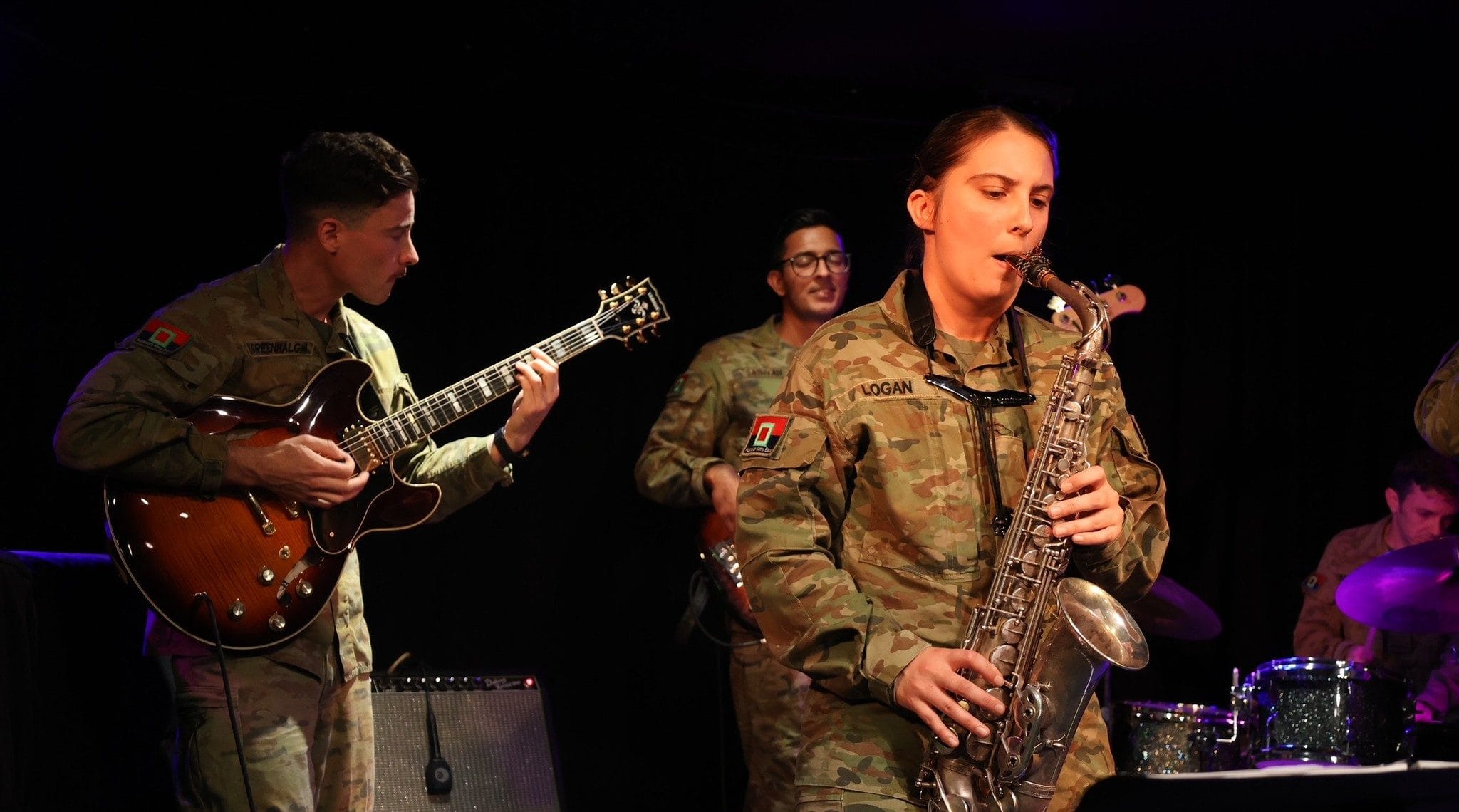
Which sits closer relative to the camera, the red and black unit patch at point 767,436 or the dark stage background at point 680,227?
the red and black unit patch at point 767,436

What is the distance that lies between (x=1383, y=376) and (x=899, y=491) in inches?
231

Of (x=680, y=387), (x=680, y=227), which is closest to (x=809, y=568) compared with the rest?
(x=680, y=387)

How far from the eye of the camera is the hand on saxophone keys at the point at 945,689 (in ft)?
7.75

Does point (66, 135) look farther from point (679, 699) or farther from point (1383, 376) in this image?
point (1383, 376)

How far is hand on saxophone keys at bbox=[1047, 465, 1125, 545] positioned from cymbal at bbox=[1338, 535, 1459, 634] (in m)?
3.67

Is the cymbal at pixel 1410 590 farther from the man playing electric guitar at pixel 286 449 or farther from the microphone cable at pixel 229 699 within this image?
the microphone cable at pixel 229 699

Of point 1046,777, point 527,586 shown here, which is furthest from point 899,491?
point 527,586

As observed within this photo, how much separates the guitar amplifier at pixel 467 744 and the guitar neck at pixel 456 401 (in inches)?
44.7

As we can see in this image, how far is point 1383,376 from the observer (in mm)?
7469

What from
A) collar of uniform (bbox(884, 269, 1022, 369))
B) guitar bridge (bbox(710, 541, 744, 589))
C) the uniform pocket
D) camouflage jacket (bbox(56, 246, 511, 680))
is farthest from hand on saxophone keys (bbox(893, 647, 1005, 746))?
guitar bridge (bbox(710, 541, 744, 589))

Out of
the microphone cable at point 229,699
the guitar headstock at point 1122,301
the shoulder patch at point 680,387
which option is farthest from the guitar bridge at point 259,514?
the guitar headstock at point 1122,301

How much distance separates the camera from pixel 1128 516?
2.77 metres

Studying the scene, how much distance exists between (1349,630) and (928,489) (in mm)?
5011

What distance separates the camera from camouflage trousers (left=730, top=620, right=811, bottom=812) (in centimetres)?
497
